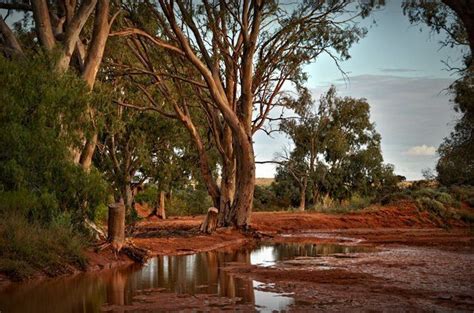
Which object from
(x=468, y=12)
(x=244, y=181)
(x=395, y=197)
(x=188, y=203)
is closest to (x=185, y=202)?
(x=188, y=203)

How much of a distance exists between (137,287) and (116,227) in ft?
13.2

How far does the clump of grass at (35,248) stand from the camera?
33.8 feet

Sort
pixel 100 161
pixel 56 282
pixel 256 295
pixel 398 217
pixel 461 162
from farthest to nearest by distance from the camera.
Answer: pixel 461 162 < pixel 100 161 < pixel 398 217 < pixel 56 282 < pixel 256 295

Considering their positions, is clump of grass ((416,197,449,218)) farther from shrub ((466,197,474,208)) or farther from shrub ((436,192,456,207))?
shrub ((466,197,474,208))

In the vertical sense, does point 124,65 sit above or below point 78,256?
above

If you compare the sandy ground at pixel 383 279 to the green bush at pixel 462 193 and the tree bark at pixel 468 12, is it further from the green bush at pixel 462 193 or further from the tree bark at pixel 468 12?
the green bush at pixel 462 193

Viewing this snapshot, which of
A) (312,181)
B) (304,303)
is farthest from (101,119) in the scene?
(312,181)

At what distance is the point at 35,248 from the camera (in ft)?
35.2

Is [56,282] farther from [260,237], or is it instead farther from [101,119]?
[260,237]

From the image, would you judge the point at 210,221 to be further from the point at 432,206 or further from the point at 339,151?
the point at 339,151

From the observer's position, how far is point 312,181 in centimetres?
4403

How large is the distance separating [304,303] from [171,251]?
8.41 metres

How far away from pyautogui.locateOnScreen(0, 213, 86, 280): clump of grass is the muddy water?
16.9 inches

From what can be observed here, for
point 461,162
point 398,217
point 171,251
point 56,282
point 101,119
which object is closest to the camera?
Result: point 56,282
